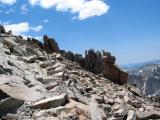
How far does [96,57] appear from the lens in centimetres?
12669

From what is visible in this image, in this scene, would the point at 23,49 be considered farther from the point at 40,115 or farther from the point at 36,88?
the point at 40,115

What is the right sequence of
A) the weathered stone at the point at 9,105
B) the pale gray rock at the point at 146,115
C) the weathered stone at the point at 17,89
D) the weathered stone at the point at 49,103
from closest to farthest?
the weathered stone at the point at 9,105, the weathered stone at the point at 49,103, the weathered stone at the point at 17,89, the pale gray rock at the point at 146,115

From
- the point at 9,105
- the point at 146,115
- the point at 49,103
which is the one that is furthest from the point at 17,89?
the point at 146,115

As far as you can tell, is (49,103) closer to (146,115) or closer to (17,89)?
(17,89)

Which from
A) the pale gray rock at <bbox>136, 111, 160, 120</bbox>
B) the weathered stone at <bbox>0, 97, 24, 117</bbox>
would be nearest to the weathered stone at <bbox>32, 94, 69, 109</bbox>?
the weathered stone at <bbox>0, 97, 24, 117</bbox>

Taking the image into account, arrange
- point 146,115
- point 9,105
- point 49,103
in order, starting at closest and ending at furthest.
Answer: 1. point 9,105
2. point 49,103
3. point 146,115

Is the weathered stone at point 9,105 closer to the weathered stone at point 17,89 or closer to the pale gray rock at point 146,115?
the weathered stone at point 17,89

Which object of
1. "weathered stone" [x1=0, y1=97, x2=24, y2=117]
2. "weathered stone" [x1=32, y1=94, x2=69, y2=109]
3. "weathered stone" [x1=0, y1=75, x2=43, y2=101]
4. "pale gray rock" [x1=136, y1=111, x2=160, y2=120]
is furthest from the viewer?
"pale gray rock" [x1=136, y1=111, x2=160, y2=120]

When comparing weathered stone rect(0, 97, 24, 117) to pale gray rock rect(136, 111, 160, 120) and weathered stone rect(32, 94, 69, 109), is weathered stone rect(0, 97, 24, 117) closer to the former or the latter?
weathered stone rect(32, 94, 69, 109)

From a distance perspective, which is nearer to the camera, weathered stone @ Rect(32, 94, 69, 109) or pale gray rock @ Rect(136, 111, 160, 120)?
weathered stone @ Rect(32, 94, 69, 109)

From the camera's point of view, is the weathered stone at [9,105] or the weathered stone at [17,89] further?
the weathered stone at [17,89]

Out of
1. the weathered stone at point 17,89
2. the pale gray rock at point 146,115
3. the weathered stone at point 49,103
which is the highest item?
the weathered stone at point 17,89

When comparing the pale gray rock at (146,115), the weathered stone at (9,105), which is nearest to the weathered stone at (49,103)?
the weathered stone at (9,105)

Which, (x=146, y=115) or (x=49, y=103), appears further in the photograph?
(x=146, y=115)
